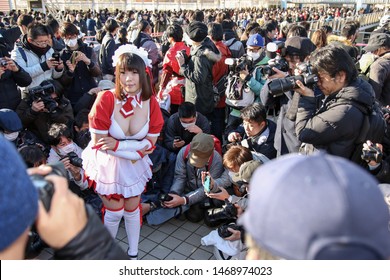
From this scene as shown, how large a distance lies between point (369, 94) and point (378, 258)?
1.83m

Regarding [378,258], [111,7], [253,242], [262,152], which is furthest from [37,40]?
[111,7]

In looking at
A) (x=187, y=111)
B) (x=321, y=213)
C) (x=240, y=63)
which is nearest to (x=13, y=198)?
(x=321, y=213)

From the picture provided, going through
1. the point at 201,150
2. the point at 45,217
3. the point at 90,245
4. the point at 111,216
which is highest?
the point at 45,217

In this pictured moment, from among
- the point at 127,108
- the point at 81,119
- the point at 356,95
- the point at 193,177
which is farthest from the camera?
the point at 81,119

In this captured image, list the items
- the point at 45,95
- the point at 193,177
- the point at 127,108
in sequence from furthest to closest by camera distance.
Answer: the point at 45,95 < the point at 193,177 < the point at 127,108

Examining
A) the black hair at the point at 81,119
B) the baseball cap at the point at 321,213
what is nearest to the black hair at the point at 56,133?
the black hair at the point at 81,119

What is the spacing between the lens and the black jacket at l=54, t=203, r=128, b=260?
3.35ft

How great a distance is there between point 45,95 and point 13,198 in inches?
126

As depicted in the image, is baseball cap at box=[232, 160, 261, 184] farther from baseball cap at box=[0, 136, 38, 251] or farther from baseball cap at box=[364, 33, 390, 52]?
baseball cap at box=[364, 33, 390, 52]

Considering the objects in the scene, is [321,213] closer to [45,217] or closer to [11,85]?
[45,217]

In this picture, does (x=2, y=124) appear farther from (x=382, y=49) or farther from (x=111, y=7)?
(x=111, y=7)

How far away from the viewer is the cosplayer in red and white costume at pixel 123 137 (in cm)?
261

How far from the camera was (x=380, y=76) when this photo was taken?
154 inches

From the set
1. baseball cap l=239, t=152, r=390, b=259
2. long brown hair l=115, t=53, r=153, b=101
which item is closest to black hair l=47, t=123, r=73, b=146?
long brown hair l=115, t=53, r=153, b=101
